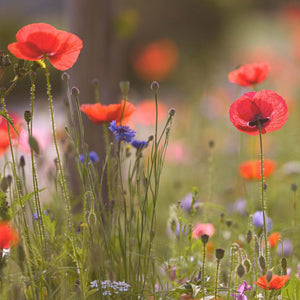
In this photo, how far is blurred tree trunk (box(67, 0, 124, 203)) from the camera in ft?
7.24

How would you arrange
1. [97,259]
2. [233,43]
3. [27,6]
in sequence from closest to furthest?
[97,259]
[233,43]
[27,6]

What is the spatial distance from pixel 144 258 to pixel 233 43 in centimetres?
645

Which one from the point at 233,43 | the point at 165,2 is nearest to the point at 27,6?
the point at 165,2

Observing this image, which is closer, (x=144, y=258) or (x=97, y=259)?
(x=97, y=259)

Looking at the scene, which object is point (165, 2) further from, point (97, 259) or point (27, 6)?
point (97, 259)

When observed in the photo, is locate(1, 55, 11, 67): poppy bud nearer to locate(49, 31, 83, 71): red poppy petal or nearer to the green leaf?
locate(49, 31, 83, 71): red poppy petal

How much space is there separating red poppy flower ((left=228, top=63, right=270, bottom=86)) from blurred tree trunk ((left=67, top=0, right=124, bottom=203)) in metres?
0.90

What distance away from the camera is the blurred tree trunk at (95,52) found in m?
2.21

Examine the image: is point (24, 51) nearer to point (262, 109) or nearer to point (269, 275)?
point (262, 109)

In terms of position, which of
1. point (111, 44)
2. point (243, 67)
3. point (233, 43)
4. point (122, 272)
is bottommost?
point (122, 272)

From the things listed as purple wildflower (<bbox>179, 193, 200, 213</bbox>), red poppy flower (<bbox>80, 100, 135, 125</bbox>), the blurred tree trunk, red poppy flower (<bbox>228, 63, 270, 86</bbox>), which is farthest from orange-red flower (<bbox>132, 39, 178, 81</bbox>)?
red poppy flower (<bbox>80, 100, 135, 125</bbox>)

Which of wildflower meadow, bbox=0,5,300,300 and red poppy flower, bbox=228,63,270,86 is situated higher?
red poppy flower, bbox=228,63,270,86

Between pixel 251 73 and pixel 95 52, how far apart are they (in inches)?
41.4

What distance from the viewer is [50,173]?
5.77 ft
